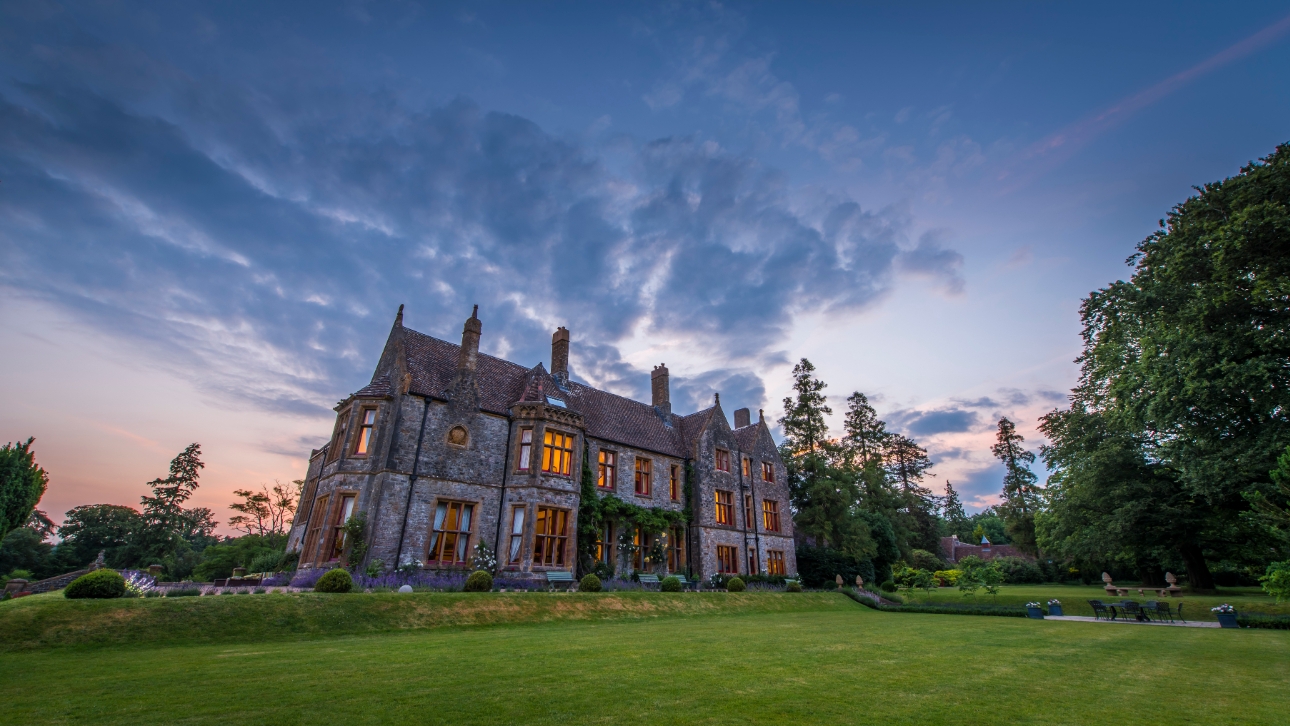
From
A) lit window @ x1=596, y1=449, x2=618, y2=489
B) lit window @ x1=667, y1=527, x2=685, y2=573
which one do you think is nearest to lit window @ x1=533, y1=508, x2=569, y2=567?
lit window @ x1=596, y1=449, x2=618, y2=489

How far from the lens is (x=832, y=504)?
120 feet

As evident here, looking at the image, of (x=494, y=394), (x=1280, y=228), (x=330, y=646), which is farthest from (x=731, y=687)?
(x=1280, y=228)

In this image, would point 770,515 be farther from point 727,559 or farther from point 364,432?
point 364,432

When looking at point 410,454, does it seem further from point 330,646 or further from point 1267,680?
point 1267,680

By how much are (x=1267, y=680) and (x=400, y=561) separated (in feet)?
75.2

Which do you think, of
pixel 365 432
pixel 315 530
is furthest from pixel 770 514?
A: pixel 315 530

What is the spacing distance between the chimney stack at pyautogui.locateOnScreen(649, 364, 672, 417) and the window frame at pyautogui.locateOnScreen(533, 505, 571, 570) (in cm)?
1193

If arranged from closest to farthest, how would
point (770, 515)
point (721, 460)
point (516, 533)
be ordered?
point (516, 533)
point (721, 460)
point (770, 515)

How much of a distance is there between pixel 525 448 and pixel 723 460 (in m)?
13.9

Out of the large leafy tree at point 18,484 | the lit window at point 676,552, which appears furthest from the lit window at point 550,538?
the large leafy tree at point 18,484

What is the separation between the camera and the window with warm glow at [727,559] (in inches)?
1234

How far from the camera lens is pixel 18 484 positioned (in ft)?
69.3

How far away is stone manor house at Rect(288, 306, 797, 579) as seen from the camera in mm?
21484

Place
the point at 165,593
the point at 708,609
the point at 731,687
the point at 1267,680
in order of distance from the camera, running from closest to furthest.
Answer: the point at 731,687, the point at 1267,680, the point at 165,593, the point at 708,609
